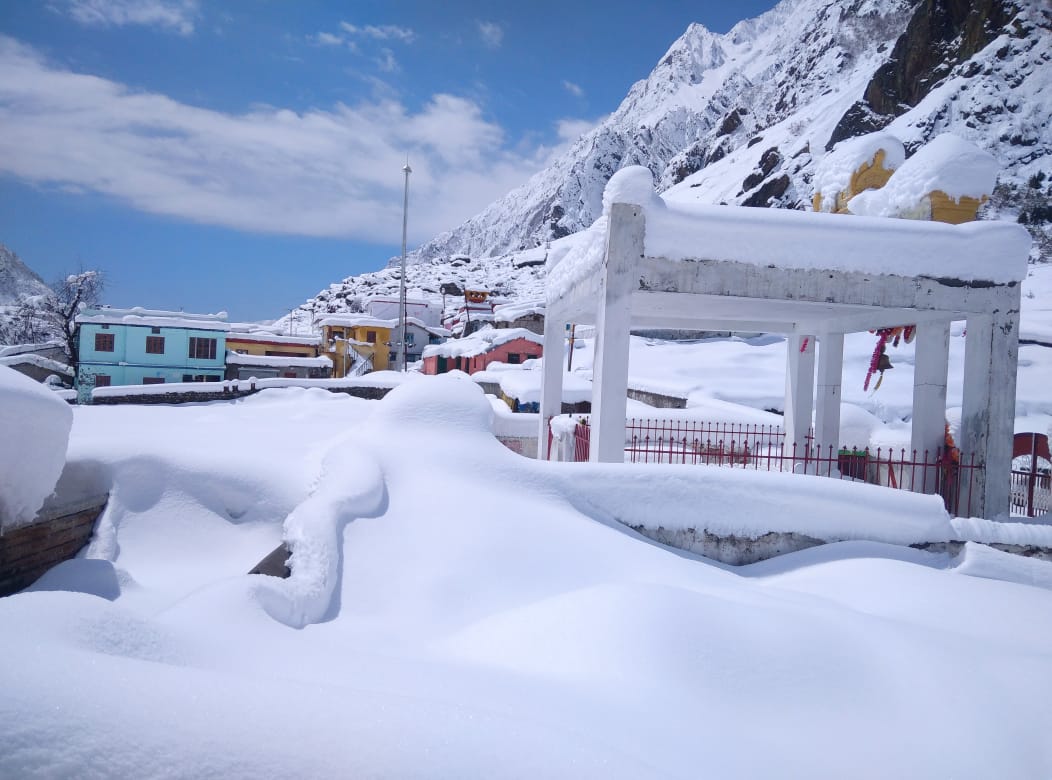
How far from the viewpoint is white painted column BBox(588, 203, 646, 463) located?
7141 mm

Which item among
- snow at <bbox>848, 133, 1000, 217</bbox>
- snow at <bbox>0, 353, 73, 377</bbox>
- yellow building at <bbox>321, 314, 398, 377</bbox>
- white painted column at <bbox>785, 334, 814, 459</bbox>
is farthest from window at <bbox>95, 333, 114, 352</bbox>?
snow at <bbox>848, 133, 1000, 217</bbox>

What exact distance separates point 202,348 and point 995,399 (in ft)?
110

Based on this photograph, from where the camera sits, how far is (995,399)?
768 centimetres

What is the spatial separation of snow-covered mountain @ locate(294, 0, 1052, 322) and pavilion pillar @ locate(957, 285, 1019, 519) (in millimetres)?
40301

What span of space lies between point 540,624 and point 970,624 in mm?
3281

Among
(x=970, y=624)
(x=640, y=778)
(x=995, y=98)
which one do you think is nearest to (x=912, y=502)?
(x=970, y=624)

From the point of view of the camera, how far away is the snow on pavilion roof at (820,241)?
23.8ft

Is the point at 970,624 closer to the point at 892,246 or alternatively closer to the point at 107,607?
the point at 892,246

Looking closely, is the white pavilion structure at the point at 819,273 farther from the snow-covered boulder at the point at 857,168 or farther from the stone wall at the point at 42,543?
the stone wall at the point at 42,543

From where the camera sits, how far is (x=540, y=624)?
3885 mm

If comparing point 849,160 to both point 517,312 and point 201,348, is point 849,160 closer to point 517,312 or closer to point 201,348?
point 201,348

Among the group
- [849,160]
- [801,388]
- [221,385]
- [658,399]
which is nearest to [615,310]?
[849,160]

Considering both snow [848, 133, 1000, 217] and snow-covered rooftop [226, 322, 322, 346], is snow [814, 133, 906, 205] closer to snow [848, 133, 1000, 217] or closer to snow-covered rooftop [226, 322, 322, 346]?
snow [848, 133, 1000, 217]

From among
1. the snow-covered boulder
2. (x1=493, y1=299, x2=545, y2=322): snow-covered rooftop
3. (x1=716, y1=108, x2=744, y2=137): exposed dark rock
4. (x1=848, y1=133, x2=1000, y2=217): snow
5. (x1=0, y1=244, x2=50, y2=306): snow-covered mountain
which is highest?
(x1=716, y1=108, x2=744, y2=137): exposed dark rock
